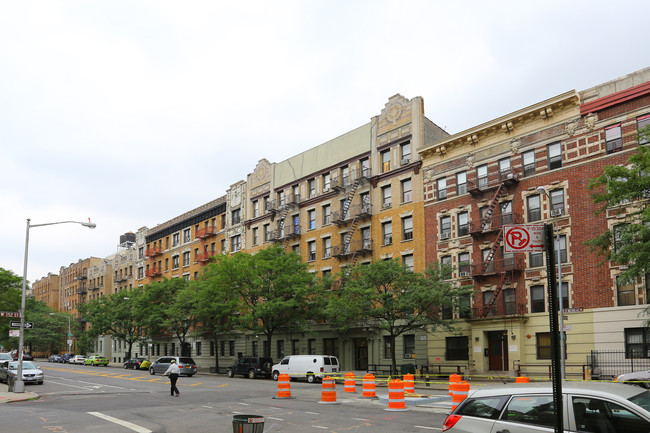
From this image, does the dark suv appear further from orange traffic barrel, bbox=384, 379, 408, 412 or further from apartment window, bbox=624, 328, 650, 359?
orange traffic barrel, bbox=384, 379, 408, 412

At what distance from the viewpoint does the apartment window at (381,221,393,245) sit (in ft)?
152

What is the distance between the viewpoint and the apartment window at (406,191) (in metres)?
45.5

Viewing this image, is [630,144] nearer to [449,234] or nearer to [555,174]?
[555,174]

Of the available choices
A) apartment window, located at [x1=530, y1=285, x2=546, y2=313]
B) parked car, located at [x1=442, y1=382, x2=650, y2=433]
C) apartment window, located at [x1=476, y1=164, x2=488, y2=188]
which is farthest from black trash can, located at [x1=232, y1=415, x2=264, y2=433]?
apartment window, located at [x1=476, y1=164, x2=488, y2=188]

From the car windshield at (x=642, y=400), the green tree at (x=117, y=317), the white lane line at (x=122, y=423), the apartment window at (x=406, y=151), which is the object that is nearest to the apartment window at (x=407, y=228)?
the apartment window at (x=406, y=151)

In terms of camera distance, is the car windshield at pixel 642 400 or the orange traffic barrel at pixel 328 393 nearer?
the car windshield at pixel 642 400

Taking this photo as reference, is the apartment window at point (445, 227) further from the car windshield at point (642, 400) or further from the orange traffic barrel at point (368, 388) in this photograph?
the car windshield at point (642, 400)

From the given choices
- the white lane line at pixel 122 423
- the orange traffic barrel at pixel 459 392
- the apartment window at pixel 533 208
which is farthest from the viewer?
the apartment window at pixel 533 208

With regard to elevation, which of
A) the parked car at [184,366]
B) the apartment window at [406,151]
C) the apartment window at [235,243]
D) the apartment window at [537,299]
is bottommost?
the parked car at [184,366]

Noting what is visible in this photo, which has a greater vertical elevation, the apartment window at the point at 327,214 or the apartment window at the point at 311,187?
the apartment window at the point at 311,187

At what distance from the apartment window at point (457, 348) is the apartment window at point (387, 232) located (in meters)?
8.98

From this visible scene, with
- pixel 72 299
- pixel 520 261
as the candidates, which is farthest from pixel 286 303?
pixel 72 299

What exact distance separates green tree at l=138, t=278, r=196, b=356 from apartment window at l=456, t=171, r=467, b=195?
29837 millimetres

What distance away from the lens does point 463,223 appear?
135 feet
